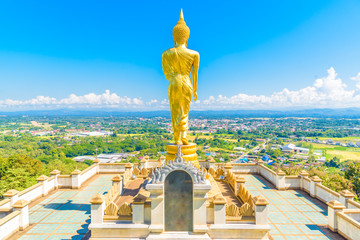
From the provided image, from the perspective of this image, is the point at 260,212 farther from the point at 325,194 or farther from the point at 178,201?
the point at 325,194

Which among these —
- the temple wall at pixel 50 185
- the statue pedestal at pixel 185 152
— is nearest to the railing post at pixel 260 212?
the statue pedestal at pixel 185 152

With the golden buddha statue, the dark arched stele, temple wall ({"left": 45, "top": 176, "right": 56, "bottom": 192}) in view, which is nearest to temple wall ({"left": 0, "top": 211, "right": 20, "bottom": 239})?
temple wall ({"left": 45, "top": 176, "right": 56, "bottom": 192})

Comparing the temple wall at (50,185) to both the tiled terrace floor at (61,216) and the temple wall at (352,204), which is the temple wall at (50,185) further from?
the temple wall at (352,204)

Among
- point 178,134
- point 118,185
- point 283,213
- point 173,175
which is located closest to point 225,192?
point 283,213

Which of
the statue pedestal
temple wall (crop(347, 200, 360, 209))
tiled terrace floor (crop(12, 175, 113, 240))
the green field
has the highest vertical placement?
the statue pedestal

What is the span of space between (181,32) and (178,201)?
8.09 metres

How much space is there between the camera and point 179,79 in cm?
1084

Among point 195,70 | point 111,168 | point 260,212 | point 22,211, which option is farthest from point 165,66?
point 111,168

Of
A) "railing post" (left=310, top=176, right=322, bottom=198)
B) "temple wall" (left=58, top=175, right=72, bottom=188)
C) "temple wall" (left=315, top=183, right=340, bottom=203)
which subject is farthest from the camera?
"temple wall" (left=58, top=175, right=72, bottom=188)

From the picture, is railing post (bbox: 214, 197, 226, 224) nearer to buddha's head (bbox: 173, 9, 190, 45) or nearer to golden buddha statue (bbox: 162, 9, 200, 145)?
golden buddha statue (bbox: 162, 9, 200, 145)

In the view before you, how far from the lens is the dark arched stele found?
7.47 metres

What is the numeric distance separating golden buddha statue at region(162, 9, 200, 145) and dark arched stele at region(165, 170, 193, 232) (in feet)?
11.9

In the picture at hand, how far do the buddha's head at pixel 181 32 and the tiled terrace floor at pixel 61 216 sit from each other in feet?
32.2

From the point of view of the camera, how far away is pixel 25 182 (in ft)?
57.7
